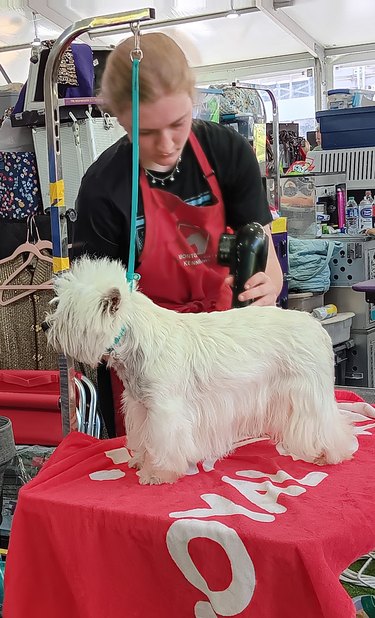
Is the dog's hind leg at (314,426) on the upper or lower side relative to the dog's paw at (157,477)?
upper

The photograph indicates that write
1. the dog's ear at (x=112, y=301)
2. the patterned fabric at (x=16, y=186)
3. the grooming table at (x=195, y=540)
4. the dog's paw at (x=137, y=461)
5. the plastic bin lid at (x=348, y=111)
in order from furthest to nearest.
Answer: the plastic bin lid at (x=348, y=111), the patterned fabric at (x=16, y=186), the dog's paw at (x=137, y=461), the dog's ear at (x=112, y=301), the grooming table at (x=195, y=540)

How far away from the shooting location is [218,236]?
136 centimetres

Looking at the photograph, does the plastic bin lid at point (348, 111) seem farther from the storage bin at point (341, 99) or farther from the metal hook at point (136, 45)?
the metal hook at point (136, 45)

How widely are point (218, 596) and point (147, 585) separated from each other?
11 centimetres

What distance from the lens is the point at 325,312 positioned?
11.0 feet

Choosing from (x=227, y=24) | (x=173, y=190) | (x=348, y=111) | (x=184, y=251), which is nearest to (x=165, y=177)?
(x=173, y=190)

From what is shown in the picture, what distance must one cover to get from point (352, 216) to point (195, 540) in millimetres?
3252

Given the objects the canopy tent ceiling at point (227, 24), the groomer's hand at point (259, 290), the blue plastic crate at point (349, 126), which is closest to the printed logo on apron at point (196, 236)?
the groomer's hand at point (259, 290)

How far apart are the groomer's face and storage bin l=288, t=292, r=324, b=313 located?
7.25 ft

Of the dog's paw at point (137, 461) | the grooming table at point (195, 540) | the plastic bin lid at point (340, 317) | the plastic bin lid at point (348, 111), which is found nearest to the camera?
the grooming table at point (195, 540)

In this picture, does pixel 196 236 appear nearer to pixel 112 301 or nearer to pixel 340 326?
pixel 112 301

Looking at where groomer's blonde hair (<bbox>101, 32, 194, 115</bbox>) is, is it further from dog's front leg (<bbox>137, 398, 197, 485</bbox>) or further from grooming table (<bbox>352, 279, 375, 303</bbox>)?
grooming table (<bbox>352, 279, 375, 303</bbox>)

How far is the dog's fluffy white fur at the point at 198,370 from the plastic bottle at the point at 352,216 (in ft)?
9.48

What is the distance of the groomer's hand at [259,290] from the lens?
1.23 m
